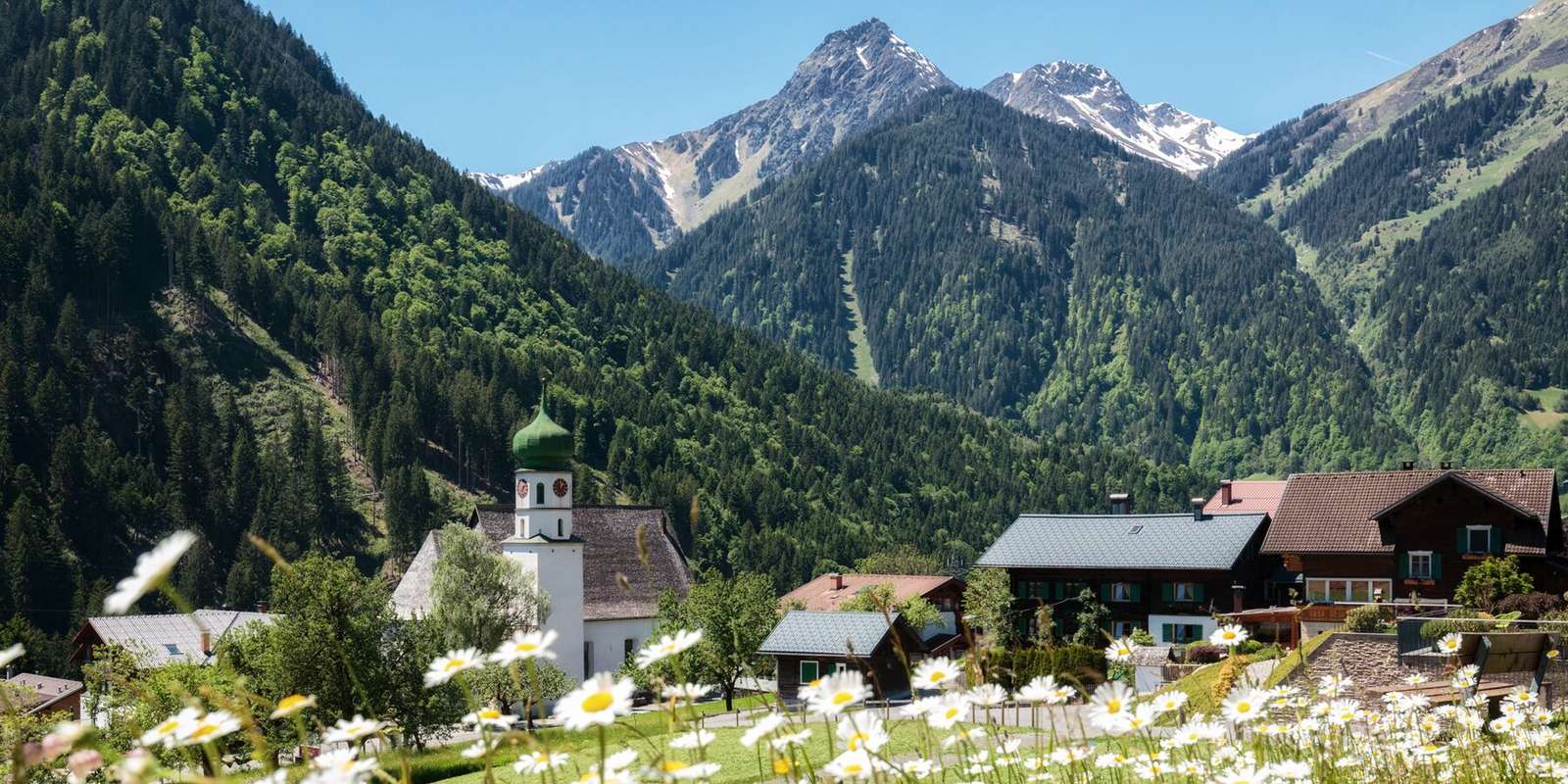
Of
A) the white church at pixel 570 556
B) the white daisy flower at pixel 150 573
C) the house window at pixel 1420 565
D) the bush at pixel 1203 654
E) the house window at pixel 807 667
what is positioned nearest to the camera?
the white daisy flower at pixel 150 573

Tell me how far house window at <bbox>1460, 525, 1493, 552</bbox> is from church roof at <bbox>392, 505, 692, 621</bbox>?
47785mm

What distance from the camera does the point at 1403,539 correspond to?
54719 millimetres

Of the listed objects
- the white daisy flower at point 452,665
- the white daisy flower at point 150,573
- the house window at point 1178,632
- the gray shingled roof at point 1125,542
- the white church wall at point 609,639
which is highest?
the white daisy flower at point 150,573

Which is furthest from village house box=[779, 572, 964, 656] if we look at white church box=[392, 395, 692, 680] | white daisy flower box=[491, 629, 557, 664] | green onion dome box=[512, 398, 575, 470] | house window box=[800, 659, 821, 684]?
white daisy flower box=[491, 629, 557, 664]

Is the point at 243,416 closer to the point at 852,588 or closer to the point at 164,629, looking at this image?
the point at 164,629

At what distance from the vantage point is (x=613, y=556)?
95750mm

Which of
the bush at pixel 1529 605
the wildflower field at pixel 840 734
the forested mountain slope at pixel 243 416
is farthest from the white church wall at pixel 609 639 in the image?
the wildflower field at pixel 840 734

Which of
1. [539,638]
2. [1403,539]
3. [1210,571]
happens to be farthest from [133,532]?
[539,638]

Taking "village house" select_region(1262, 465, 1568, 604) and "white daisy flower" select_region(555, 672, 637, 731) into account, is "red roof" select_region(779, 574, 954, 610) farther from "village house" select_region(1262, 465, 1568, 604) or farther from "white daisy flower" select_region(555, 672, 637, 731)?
"white daisy flower" select_region(555, 672, 637, 731)

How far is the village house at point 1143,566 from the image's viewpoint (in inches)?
2645

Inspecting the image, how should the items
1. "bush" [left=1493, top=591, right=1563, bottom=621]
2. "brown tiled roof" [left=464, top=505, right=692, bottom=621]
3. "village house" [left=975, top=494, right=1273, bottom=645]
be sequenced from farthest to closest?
1. "brown tiled roof" [left=464, top=505, right=692, bottom=621]
2. "village house" [left=975, top=494, right=1273, bottom=645]
3. "bush" [left=1493, top=591, right=1563, bottom=621]

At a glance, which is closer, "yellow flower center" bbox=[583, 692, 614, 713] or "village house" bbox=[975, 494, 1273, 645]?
"yellow flower center" bbox=[583, 692, 614, 713]

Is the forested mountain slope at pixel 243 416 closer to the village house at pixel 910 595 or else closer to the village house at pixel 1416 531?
the village house at pixel 910 595

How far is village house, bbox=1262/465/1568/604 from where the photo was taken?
52781mm
